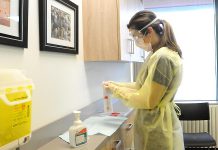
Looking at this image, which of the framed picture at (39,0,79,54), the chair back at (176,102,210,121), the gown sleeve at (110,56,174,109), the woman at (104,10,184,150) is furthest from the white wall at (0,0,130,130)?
the chair back at (176,102,210,121)

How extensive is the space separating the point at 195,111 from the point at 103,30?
1703mm

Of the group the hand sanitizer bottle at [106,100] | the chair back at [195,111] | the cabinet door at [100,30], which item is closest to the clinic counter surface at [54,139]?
the hand sanitizer bottle at [106,100]

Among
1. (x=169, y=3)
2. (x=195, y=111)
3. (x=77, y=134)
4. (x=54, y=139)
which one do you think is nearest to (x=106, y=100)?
(x=54, y=139)

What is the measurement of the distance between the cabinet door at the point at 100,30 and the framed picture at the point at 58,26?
0.48 feet

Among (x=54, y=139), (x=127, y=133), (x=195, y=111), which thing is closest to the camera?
(x=54, y=139)

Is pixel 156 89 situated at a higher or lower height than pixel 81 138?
higher

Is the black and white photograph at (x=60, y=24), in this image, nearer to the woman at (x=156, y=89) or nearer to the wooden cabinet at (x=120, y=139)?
the woman at (x=156, y=89)

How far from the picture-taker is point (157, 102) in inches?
57.5

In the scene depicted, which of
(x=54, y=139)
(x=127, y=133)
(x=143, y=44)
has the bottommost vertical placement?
(x=127, y=133)

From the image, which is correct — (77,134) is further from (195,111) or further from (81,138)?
(195,111)

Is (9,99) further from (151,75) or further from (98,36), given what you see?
(98,36)

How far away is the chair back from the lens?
2949 mm

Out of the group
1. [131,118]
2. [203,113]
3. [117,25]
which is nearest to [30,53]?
[117,25]

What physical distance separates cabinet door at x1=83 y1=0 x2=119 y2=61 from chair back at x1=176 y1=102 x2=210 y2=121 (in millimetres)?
1533
